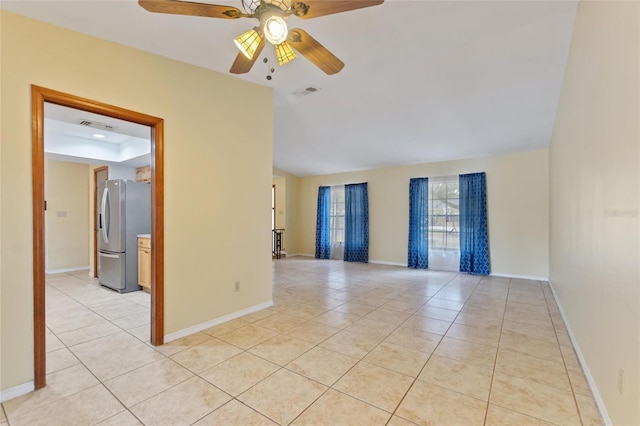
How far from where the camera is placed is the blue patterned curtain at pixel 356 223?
7.56m

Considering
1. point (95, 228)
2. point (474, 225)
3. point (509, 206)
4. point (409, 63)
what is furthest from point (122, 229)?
point (509, 206)

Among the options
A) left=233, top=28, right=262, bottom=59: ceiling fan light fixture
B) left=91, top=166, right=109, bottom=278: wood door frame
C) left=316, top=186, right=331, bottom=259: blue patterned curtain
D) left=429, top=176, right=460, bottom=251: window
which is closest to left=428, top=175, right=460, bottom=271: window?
left=429, top=176, right=460, bottom=251: window

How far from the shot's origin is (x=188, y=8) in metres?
1.65

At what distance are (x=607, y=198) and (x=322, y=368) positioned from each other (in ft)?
7.23

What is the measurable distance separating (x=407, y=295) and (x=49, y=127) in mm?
6314

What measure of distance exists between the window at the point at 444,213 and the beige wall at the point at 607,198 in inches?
137

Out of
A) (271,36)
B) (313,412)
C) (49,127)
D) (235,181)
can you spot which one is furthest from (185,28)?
(49,127)

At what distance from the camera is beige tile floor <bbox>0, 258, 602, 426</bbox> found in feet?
5.78

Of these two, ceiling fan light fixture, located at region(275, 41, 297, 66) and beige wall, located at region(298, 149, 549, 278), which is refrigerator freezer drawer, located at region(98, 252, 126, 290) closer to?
ceiling fan light fixture, located at region(275, 41, 297, 66)

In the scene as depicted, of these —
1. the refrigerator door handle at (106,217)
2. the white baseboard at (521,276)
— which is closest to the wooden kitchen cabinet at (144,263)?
the refrigerator door handle at (106,217)

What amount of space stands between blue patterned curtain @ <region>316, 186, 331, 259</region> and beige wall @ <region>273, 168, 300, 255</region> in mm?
957

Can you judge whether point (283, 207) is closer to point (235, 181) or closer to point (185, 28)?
point (235, 181)

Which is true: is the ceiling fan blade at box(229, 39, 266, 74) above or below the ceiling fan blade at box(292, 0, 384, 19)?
below

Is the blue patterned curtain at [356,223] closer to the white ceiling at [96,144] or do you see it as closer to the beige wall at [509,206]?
the beige wall at [509,206]
